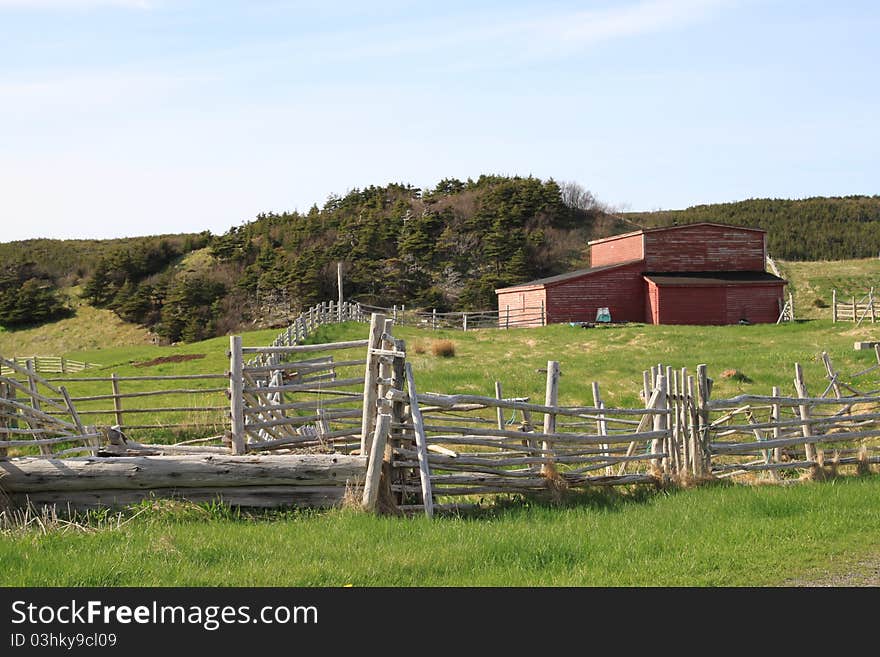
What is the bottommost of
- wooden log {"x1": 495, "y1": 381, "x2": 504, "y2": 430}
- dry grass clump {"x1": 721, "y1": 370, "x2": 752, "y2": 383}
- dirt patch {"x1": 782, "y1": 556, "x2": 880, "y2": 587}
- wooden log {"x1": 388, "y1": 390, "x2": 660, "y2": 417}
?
dry grass clump {"x1": 721, "y1": 370, "x2": 752, "y2": 383}

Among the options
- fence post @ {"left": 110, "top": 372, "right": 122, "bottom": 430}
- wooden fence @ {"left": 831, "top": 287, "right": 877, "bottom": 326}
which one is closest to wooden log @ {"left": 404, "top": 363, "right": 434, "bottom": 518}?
fence post @ {"left": 110, "top": 372, "right": 122, "bottom": 430}

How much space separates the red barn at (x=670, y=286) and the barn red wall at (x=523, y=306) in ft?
0.18

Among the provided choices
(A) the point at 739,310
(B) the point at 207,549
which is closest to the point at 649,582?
(B) the point at 207,549

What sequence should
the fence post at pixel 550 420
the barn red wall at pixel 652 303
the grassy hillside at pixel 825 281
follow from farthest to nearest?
1. the grassy hillside at pixel 825 281
2. the barn red wall at pixel 652 303
3. the fence post at pixel 550 420

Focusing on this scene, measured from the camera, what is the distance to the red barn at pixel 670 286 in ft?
158

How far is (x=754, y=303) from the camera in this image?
48.6 m

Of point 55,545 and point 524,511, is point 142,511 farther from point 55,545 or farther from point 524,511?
point 524,511

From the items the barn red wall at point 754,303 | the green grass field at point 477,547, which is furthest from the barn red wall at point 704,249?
the green grass field at point 477,547

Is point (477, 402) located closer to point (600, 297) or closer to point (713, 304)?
point (713, 304)

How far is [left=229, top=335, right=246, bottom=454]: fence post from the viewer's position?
11430mm

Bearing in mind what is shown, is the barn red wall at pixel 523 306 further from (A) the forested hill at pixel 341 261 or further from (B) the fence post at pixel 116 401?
(B) the fence post at pixel 116 401

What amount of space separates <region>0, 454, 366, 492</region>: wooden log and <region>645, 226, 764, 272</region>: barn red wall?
4315 centimetres

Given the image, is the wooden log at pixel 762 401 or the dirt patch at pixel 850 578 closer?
the dirt patch at pixel 850 578

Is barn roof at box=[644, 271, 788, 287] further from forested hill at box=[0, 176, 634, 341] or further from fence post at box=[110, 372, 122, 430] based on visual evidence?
fence post at box=[110, 372, 122, 430]
